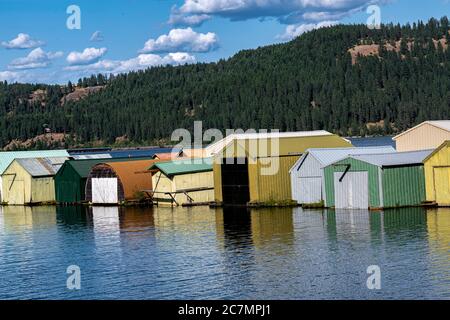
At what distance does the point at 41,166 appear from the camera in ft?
272

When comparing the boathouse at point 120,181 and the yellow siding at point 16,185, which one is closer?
the boathouse at point 120,181

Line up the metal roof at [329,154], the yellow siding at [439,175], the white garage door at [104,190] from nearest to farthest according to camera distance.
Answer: the yellow siding at [439,175] → the metal roof at [329,154] → the white garage door at [104,190]

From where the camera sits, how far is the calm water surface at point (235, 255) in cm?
3409

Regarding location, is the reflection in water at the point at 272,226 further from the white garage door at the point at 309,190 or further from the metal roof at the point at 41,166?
the metal roof at the point at 41,166

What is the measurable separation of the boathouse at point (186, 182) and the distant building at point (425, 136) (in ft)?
51.5

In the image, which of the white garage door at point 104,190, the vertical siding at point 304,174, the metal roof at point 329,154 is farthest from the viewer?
the white garage door at point 104,190

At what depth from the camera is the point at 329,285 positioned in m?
33.9

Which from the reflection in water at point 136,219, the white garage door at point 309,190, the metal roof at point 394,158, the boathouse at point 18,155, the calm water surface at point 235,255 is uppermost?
the boathouse at point 18,155

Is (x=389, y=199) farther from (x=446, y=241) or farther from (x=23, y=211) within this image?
(x=23, y=211)

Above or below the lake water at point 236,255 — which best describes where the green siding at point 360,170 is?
above

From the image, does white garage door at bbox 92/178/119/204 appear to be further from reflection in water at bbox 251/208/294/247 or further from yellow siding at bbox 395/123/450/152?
yellow siding at bbox 395/123/450/152

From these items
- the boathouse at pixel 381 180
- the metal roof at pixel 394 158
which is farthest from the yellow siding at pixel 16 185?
the metal roof at pixel 394 158

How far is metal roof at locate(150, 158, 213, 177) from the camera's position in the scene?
68375mm
